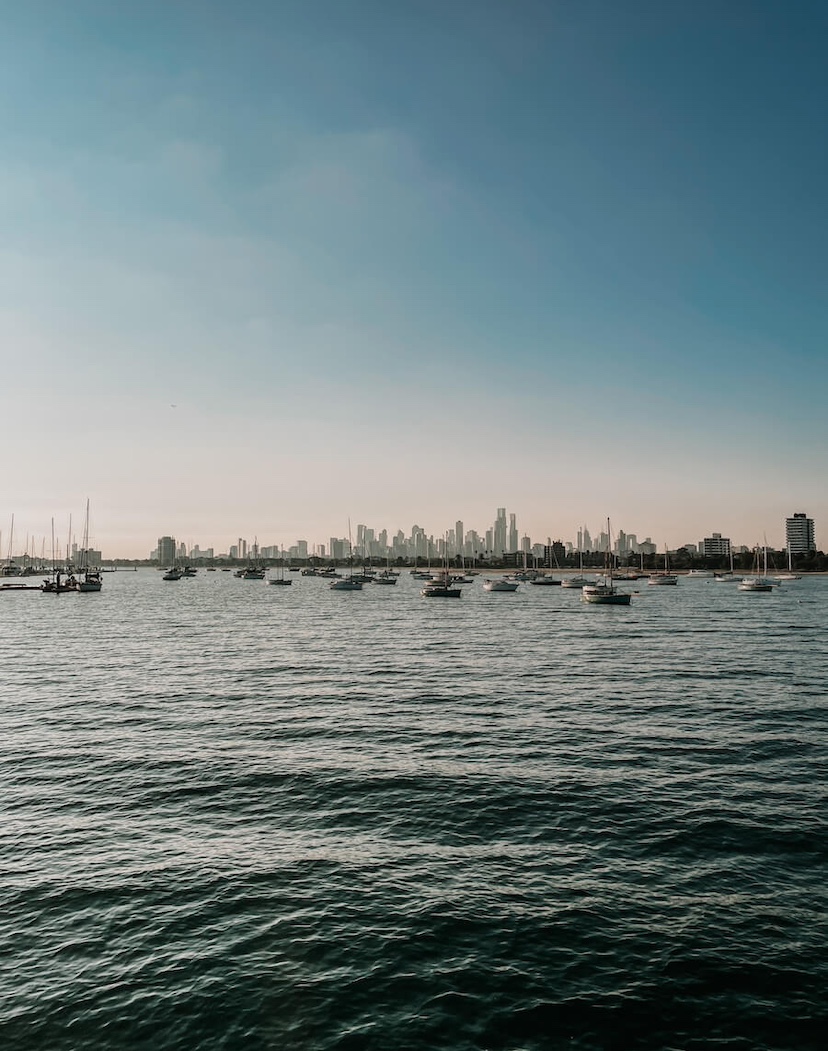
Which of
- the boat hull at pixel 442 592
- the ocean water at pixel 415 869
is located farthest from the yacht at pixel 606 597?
the ocean water at pixel 415 869

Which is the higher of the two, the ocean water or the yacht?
the yacht

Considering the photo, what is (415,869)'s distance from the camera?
66.4 feet

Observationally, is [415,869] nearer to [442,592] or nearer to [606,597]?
[606,597]

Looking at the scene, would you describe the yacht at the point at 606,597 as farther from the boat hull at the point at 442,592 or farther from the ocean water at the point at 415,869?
the ocean water at the point at 415,869

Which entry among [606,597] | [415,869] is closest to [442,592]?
[606,597]

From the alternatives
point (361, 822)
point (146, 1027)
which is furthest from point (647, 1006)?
point (361, 822)

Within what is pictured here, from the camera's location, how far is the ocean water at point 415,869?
46.0 feet

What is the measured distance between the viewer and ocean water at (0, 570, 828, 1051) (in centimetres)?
1402

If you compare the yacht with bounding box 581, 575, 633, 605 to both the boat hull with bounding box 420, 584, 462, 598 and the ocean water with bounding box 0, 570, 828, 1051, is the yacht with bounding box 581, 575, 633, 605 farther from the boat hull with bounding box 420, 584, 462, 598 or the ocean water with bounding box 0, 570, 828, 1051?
the ocean water with bounding box 0, 570, 828, 1051

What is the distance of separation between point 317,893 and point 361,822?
5192 millimetres

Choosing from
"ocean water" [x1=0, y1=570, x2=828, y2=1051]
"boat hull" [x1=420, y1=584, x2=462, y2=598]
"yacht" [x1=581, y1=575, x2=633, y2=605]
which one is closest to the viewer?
"ocean water" [x1=0, y1=570, x2=828, y2=1051]

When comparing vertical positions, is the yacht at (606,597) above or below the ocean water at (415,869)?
above

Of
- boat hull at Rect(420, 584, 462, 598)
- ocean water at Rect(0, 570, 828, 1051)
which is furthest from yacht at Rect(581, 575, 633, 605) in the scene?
ocean water at Rect(0, 570, 828, 1051)

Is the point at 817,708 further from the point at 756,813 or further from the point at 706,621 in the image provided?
the point at 706,621
